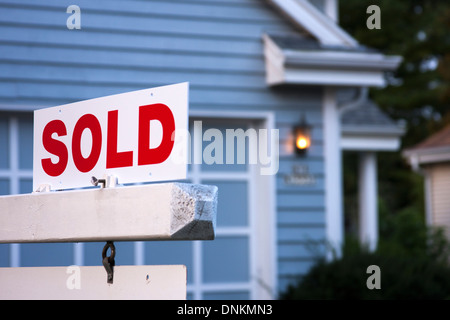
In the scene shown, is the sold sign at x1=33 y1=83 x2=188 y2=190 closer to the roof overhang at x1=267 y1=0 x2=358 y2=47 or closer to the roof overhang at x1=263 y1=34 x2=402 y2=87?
the roof overhang at x1=263 y1=34 x2=402 y2=87

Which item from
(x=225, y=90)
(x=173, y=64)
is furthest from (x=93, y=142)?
(x=225, y=90)

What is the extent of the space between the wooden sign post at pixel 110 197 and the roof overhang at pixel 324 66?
184 inches

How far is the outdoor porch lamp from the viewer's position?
7.39m

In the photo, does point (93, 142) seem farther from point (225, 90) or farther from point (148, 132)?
point (225, 90)

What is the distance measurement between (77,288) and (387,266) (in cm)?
530

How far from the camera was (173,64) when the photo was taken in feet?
23.4

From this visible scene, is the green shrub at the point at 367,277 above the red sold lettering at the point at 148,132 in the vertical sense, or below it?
below

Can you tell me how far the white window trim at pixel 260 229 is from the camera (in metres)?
7.22

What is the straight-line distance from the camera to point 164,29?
7.13 meters

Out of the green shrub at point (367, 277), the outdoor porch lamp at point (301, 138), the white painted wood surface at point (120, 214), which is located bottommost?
the green shrub at point (367, 277)

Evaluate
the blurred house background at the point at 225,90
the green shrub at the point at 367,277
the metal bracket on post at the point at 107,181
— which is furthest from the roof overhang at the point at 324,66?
the metal bracket on post at the point at 107,181

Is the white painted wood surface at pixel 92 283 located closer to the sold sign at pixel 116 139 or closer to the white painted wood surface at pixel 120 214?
the white painted wood surface at pixel 120 214

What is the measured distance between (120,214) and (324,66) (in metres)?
5.30

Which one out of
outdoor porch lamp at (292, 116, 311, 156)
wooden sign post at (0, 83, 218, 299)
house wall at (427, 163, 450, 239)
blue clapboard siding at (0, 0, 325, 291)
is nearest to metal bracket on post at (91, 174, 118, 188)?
wooden sign post at (0, 83, 218, 299)
